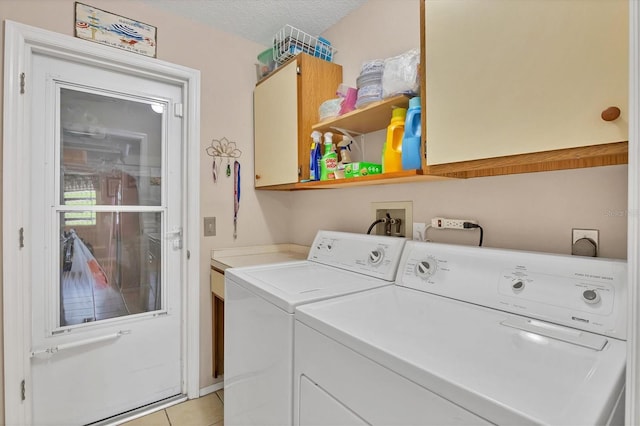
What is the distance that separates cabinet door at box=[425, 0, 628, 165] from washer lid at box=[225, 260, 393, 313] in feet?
1.94

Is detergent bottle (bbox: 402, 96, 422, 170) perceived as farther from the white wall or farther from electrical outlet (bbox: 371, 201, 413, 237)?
electrical outlet (bbox: 371, 201, 413, 237)

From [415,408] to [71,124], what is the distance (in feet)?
7.19

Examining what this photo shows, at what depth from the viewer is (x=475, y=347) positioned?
739mm

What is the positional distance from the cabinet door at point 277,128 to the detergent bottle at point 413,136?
2.47 ft

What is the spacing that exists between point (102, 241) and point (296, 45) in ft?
5.62

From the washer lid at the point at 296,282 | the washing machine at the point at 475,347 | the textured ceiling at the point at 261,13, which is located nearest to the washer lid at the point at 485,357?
the washing machine at the point at 475,347

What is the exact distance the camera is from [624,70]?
0.71 meters

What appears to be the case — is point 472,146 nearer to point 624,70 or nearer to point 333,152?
point 624,70

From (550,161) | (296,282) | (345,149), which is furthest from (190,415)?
(550,161)

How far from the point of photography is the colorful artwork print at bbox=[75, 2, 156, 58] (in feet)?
5.64

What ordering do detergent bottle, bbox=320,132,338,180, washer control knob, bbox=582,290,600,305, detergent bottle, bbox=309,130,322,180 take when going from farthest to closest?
detergent bottle, bbox=309,130,322,180, detergent bottle, bbox=320,132,338,180, washer control knob, bbox=582,290,600,305

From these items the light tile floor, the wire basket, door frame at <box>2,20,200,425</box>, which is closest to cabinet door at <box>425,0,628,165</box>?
the wire basket

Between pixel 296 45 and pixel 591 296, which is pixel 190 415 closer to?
pixel 591 296

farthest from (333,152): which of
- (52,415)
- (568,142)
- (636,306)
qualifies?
(52,415)
